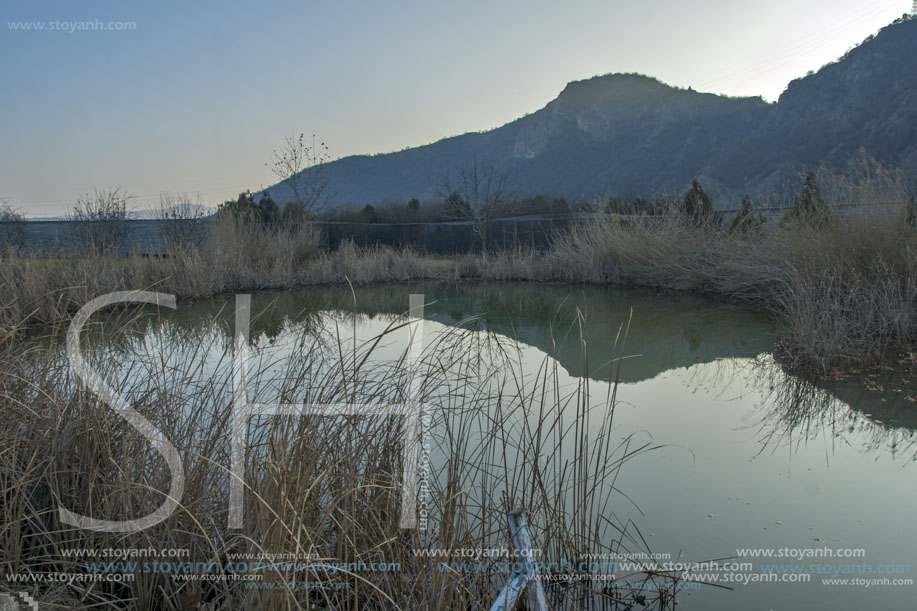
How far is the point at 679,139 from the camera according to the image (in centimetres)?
4794

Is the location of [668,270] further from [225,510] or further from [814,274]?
[225,510]

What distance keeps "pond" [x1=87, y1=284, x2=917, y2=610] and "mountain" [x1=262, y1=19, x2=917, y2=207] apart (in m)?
17.0

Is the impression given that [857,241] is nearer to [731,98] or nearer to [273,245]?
[273,245]

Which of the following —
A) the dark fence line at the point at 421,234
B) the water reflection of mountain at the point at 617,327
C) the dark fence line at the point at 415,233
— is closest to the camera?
the water reflection of mountain at the point at 617,327

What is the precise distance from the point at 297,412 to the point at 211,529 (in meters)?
0.46

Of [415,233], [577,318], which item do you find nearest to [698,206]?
[577,318]

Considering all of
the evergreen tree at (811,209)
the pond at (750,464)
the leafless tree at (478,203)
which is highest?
the leafless tree at (478,203)

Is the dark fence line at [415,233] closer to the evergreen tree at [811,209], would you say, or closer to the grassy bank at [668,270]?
the grassy bank at [668,270]

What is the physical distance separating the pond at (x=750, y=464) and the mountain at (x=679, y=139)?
55.8 ft

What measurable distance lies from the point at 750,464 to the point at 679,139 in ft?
166

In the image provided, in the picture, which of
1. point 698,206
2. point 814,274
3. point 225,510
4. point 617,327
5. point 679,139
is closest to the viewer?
point 225,510

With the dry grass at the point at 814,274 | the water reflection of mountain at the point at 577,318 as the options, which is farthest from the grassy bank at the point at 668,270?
the water reflection of mountain at the point at 577,318

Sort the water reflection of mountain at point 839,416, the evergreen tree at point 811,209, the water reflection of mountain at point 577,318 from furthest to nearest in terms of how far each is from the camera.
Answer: the evergreen tree at point 811,209 < the water reflection of mountain at point 577,318 < the water reflection of mountain at point 839,416

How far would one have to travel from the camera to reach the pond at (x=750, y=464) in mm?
1941
